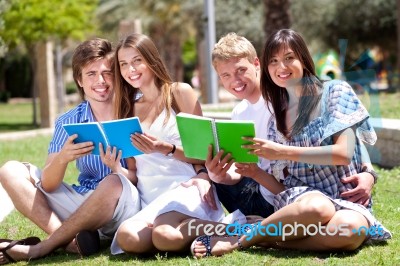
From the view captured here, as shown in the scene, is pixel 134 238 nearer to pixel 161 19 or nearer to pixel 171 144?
pixel 171 144

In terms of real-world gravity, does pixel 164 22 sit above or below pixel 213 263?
above

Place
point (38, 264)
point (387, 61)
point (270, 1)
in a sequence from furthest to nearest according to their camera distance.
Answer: point (387, 61), point (270, 1), point (38, 264)

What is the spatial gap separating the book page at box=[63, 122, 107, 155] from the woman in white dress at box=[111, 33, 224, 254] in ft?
0.63

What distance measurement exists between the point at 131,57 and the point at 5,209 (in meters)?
2.54

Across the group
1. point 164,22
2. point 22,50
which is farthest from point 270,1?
point 22,50

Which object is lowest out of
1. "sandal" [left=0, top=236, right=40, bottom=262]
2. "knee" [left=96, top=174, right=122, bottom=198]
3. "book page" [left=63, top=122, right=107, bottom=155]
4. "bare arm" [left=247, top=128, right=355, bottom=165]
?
"sandal" [left=0, top=236, right=40, bottom=262]

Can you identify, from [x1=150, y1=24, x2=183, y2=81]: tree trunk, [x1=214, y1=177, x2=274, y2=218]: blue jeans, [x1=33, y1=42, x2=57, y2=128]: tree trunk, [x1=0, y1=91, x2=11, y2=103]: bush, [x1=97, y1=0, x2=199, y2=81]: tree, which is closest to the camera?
[x1=214, y1=177, x2=274, y2=218]: blue jeans

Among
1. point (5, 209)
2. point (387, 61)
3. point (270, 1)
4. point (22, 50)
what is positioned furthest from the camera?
point (22, 50)

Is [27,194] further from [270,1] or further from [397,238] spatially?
[270,1]

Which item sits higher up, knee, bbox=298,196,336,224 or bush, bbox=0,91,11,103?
knee, bbox=298,196,336,224

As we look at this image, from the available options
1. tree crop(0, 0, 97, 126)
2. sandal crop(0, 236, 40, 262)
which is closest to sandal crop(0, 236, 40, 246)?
sandal crop(0, 236, 40, 262)

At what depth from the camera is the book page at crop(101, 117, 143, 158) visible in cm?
426

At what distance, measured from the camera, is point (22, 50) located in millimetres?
39594

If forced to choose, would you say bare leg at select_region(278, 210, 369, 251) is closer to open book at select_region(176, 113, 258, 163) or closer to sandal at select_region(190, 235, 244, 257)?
sandal at select_region(190, 235, 244, 257)
